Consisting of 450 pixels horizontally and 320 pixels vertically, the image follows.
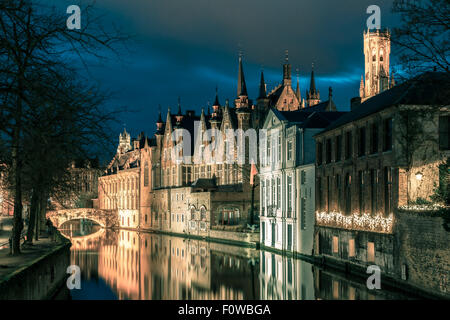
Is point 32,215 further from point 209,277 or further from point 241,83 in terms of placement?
point 241,83

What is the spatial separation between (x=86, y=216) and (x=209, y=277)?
66010 mm

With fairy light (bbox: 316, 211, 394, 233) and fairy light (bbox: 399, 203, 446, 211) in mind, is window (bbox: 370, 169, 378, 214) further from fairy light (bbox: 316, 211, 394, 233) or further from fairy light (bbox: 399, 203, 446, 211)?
fairy light (bbox: 399, 203, 446, 211)

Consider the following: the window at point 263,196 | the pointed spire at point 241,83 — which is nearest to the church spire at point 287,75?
the pointed spire at point 241,83

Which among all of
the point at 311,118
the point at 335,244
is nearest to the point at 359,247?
the point at 335,244

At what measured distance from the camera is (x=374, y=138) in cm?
3120

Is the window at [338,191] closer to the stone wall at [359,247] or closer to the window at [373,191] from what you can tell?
the stone wall at [359,247]

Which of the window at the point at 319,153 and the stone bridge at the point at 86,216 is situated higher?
the window at the point at 319,153

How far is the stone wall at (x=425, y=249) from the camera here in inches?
856

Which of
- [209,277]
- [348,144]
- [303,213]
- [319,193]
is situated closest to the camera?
[348,144]

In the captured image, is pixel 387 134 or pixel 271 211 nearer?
pixel 387 134

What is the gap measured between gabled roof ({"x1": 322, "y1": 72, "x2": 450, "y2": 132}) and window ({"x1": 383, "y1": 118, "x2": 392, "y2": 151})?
72 cm

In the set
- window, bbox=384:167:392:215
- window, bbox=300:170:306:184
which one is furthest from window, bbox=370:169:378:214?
window, bbox=300:170:306:184

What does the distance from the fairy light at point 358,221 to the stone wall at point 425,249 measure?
1390mm
